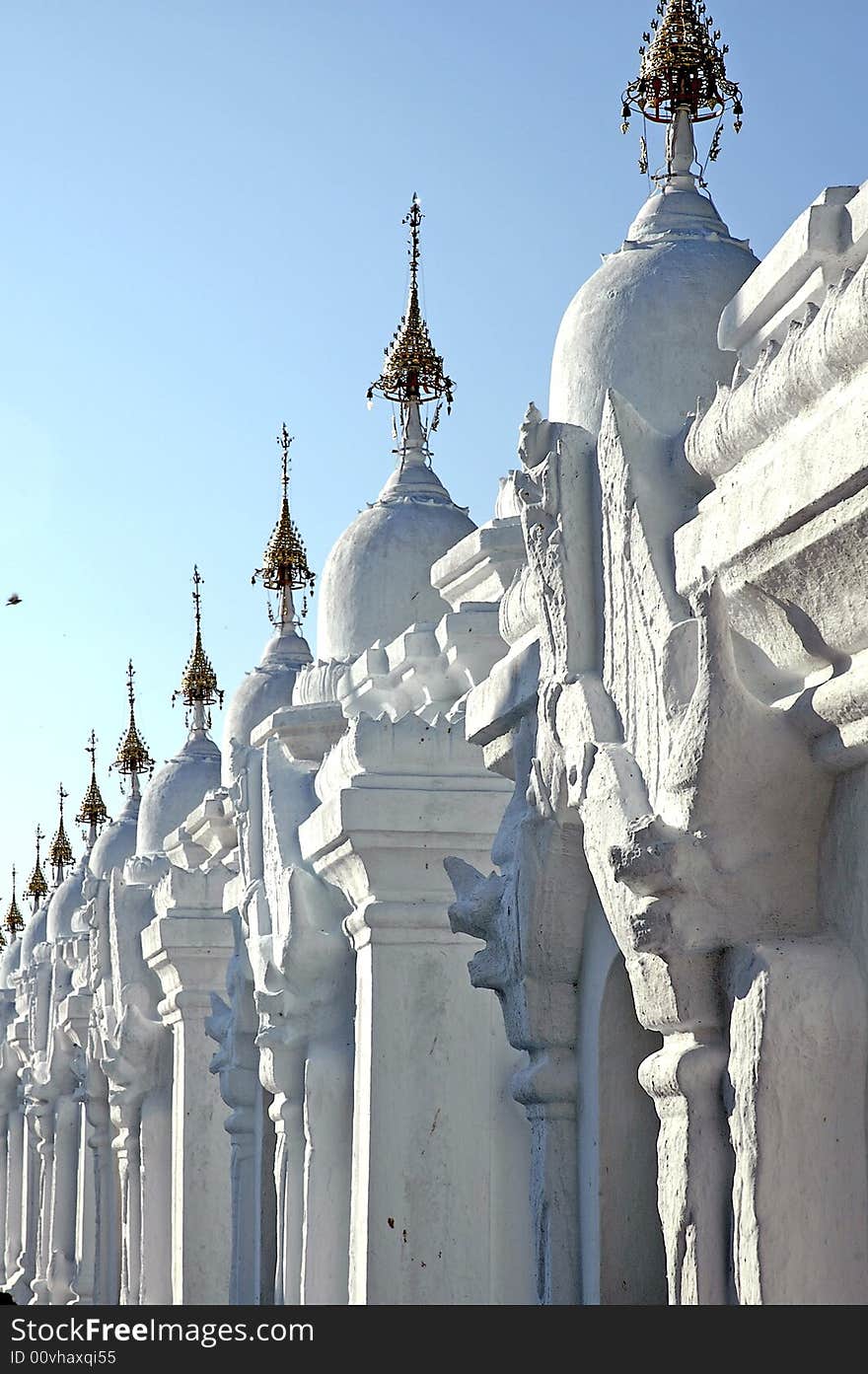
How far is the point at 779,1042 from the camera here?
18.6 ft

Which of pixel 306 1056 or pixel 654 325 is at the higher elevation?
pixel 654 325

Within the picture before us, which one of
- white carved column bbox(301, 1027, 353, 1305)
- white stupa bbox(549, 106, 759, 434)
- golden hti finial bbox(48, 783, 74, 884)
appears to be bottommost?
white carved column bbox(301, 1027, 353, 1305)

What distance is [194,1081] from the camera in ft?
53.0

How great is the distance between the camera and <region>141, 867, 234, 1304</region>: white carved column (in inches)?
611

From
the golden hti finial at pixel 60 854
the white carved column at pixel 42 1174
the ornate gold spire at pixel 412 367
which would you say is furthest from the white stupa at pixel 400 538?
the golden hti finial at pixel 60 854

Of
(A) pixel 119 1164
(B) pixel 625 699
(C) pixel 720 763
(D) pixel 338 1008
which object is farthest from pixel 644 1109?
(A) pixel 119 1164

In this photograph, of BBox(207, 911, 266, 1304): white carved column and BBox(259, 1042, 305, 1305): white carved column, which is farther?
BBox(207, 911, 266, 1304): white carved column

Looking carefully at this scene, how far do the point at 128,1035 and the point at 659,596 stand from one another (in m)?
12.7

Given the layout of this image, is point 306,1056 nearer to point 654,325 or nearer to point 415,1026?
point 415,1026

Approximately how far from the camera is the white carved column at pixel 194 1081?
1553cm

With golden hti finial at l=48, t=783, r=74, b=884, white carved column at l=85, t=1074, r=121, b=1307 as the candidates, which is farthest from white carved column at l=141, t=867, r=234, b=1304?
golden hti finial at l=48, t=783, r=74, b=884

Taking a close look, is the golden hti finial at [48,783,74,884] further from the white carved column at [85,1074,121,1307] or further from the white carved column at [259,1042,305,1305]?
the white carved column at [259,1042,305,1305]

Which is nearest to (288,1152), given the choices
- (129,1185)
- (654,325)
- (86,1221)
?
(654,325)

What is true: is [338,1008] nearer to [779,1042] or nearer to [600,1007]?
[600,1007]
